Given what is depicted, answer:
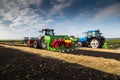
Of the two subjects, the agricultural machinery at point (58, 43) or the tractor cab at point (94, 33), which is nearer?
the agricultural machinery at point (58, 43)

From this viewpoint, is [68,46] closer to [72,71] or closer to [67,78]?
[72,71]

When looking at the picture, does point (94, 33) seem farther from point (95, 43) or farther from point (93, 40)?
point (95, 43)

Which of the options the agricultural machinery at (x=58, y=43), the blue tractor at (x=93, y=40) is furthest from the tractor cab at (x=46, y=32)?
the blue tractor at (x=93, y=40)

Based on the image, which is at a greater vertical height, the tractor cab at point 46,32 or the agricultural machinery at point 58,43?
the tractor cab at point 46,32

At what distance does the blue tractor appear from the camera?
18723mm

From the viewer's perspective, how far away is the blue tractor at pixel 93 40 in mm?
18723

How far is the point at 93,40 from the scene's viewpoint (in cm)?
1919

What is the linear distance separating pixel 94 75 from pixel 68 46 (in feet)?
24.6

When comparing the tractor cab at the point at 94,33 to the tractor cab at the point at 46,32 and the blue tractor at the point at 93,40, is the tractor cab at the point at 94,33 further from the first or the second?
the tractor cab at the point at 46,32

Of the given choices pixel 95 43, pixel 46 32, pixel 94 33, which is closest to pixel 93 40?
pixel 95 43

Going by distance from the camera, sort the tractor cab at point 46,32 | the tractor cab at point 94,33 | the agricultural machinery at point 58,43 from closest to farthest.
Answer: the agricultural machinery at point 58,43 < the tractor cab at point 46,32 < the tractor cab at point 94,33

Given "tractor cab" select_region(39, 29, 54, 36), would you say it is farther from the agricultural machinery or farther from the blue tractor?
the blue tractor

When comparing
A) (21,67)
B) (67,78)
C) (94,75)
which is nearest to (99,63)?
(94,75)

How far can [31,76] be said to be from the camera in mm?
6191
